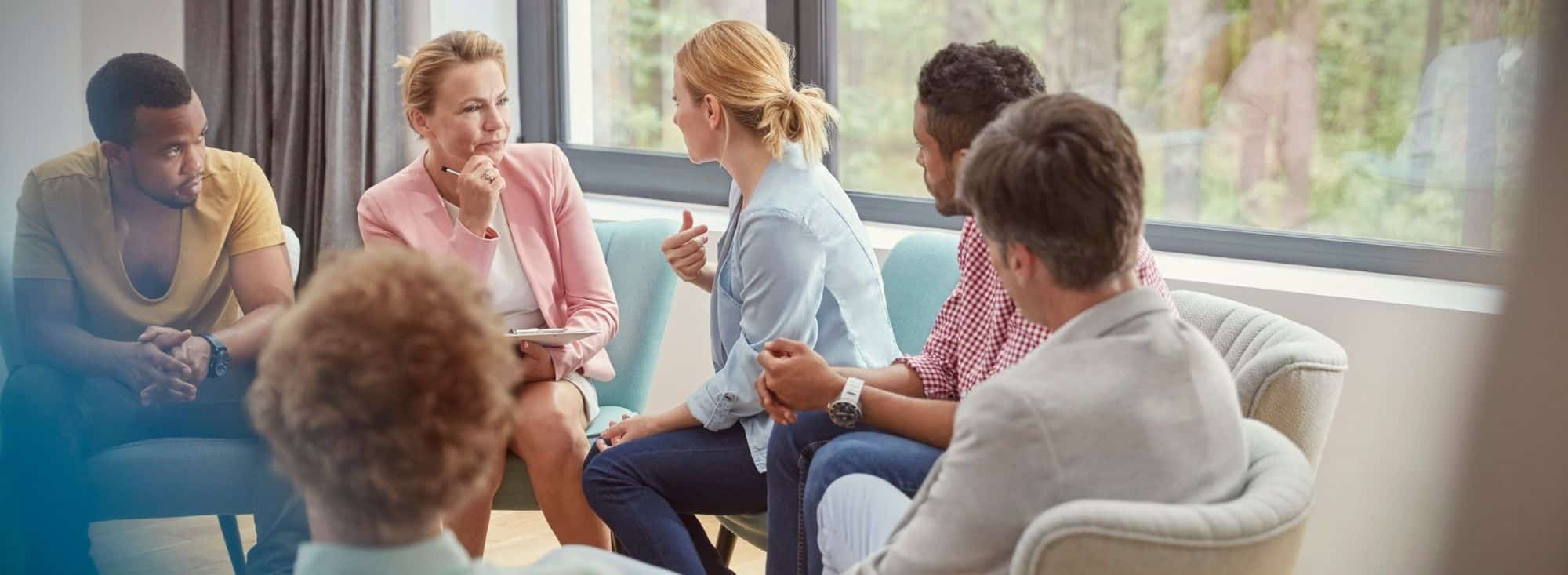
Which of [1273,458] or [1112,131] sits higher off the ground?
[1112,131]

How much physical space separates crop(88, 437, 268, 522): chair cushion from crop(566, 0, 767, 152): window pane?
1.67m

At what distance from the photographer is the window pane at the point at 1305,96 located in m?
2.37

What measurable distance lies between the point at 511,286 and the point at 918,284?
2.44 ft

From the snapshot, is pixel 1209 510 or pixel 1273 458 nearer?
pixel 1209 510

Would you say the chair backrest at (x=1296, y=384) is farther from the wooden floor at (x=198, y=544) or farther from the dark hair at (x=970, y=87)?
the wooden floor at (x=198, y=544)

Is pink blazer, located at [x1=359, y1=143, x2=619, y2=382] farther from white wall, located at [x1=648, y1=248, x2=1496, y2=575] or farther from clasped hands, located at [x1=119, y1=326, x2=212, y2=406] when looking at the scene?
white wall, located at [x1=648, y1=248, x2=1496, y2=575]

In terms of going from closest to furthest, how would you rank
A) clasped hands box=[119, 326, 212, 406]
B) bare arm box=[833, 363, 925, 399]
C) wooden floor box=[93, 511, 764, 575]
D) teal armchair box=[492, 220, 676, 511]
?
bare arm box=[833, 363, 925, 399], clasped hands box=[119, 326, 212, 406], wooden floor box=[93, 511, 764, 575], teal armchair box=[492, 220, 676, 511]

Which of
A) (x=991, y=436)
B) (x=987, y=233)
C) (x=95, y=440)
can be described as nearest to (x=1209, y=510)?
(x=991, y=436)

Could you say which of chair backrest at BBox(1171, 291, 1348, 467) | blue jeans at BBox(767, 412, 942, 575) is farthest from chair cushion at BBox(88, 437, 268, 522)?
chair backrest at BBox(1171, 291, 1348, 467)

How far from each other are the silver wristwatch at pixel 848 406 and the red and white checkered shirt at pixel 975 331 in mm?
165

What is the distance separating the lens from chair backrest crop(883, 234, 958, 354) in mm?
2352

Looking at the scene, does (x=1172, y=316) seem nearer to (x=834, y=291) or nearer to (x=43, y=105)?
(x=834, y=291)

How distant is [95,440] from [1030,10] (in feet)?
A: 6.65

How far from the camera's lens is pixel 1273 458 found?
1319mm
